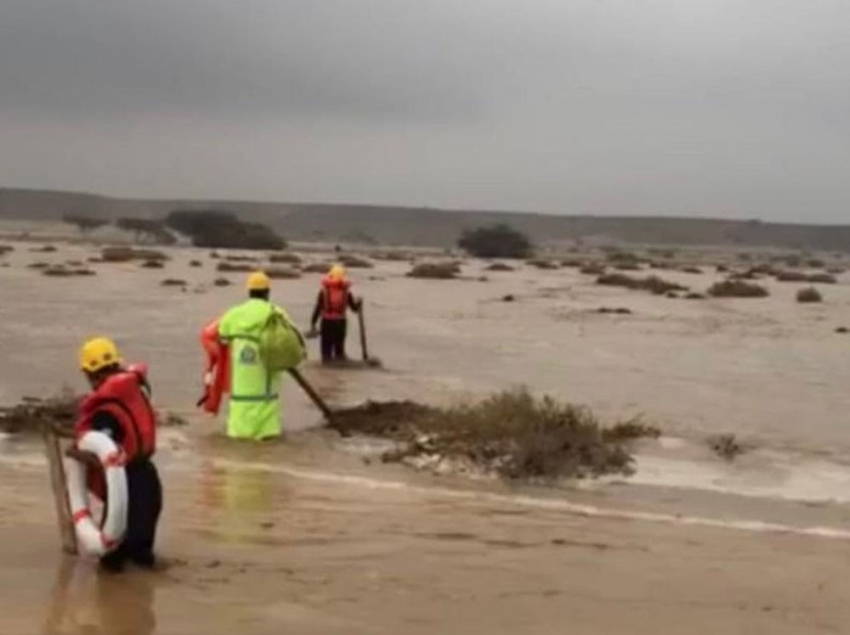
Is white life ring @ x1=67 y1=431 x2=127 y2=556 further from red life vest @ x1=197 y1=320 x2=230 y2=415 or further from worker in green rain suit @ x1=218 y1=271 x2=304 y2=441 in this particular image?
red life vest @ x1=197 y1=320 x2=230 y2=415

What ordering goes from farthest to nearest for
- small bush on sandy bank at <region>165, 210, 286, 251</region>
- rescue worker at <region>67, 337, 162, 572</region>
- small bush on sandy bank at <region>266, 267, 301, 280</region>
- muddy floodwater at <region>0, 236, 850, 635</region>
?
small bush on sandy bank at <region>165, 210, 286, 251</region>
small bush on sandy bank at <region>266, 267, 301, 280</region>
rescue worker at <region>67, 337, 162, 572</region>
muddy floodwater at <region>0, 236, 850, 635</region>

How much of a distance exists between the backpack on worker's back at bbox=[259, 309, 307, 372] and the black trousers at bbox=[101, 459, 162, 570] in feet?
16.2

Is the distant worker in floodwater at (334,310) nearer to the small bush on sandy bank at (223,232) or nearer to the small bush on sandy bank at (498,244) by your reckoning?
the small bush on sandy bank at (223,232)

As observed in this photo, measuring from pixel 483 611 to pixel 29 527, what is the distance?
331 centimetres

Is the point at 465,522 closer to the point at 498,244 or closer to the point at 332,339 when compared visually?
the point at 332,339

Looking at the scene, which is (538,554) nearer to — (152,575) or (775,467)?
(152,575)

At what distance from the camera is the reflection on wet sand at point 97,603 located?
7.32 m

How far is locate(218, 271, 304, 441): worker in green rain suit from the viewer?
44.2 ft

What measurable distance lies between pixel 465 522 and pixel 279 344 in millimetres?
3338

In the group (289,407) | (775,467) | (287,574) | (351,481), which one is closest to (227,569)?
(287,574)

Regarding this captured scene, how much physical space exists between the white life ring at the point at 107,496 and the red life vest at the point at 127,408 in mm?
115

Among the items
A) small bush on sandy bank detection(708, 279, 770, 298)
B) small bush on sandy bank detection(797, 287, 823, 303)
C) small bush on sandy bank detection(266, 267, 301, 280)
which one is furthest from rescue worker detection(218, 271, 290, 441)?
small bush on sandy bank detection(708, 279, 770, 298)

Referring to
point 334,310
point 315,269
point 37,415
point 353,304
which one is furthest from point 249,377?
point 315,269

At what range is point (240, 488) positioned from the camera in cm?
1157
